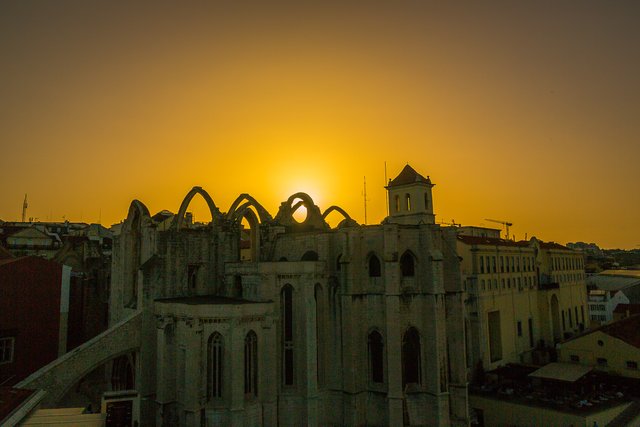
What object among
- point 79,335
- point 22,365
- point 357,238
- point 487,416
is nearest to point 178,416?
point 22,365

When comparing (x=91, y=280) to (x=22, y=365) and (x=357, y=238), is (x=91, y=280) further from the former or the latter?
(x=357, y=238)

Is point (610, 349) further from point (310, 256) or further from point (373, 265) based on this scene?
point (310, 256)

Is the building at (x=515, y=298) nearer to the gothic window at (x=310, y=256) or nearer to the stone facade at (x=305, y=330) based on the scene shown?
the stone facade at (x=305, y=330)

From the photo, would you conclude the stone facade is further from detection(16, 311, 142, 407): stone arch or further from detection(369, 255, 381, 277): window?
detection(16, 311, 142, 407): stone arch

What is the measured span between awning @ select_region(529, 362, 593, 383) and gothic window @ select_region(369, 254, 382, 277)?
17.9 meters

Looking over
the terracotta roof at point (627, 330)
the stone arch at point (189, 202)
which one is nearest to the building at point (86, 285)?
the stone arch at point (189, 202)

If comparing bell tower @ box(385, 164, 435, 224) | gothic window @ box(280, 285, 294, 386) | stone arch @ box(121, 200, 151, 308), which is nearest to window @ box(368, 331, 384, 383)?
gothic window @ box(280, 285, 294, 386)

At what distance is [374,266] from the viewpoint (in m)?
27.7

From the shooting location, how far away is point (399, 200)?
148 feet

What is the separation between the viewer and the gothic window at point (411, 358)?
26.6m

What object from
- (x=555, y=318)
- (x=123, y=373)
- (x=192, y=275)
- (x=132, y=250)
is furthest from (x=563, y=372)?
(x=132, y=250)

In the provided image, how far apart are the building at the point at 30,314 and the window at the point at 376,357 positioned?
19105 millimetres

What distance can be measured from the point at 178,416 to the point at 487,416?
20.4 m

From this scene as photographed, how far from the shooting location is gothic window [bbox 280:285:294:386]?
26234mm
